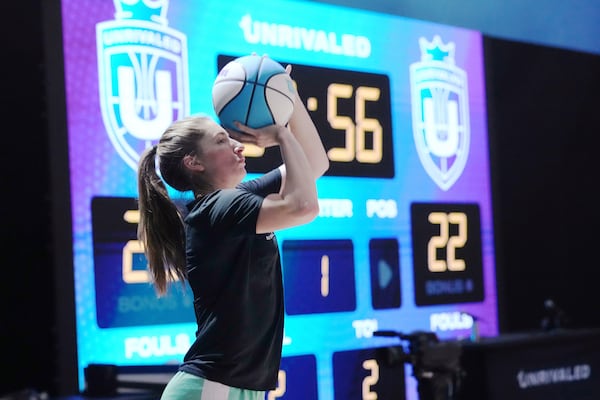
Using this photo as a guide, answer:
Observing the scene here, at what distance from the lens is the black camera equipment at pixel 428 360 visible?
142 inches

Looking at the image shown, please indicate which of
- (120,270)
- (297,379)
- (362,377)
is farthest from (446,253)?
(120,270)

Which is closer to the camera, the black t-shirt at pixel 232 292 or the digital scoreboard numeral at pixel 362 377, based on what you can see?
the black t-shirt at pixel 232 292

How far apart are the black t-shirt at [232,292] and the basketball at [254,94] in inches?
14.2

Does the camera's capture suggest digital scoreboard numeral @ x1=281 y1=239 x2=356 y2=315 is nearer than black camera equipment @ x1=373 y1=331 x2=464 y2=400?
No

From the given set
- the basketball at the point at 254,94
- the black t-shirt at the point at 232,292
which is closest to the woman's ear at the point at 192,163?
the black t-shirt at the point at 232,292

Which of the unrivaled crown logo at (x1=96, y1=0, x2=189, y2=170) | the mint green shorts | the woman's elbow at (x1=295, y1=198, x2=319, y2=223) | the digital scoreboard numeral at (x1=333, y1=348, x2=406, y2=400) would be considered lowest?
Answer: the digital scoreboard numeral at (x1=333, y1=348, x2=406, y2=400)

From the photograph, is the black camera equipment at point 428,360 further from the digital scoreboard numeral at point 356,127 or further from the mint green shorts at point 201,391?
the mint green shorts at point 201,391

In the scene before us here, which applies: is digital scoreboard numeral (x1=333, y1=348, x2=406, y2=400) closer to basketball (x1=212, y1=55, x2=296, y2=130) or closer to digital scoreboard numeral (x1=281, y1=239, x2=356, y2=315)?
digital scoreboard numeral (x1=281, y1=239, x2=356, y2=315)

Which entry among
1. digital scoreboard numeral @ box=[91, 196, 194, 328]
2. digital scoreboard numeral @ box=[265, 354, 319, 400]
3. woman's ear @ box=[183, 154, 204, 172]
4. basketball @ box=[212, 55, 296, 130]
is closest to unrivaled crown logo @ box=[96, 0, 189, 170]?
digital scoreboard numeral @ box=[91, 196, 194, 328]

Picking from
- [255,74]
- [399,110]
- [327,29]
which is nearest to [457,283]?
[399,110]

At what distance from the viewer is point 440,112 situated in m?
4.88

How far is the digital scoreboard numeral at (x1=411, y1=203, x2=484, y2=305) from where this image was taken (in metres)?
4.68

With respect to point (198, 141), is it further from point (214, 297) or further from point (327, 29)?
point (327, 29)

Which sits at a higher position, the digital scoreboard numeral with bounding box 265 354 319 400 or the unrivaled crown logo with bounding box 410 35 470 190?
the unrivaled crown logo with bounding box 410 35 470 190
